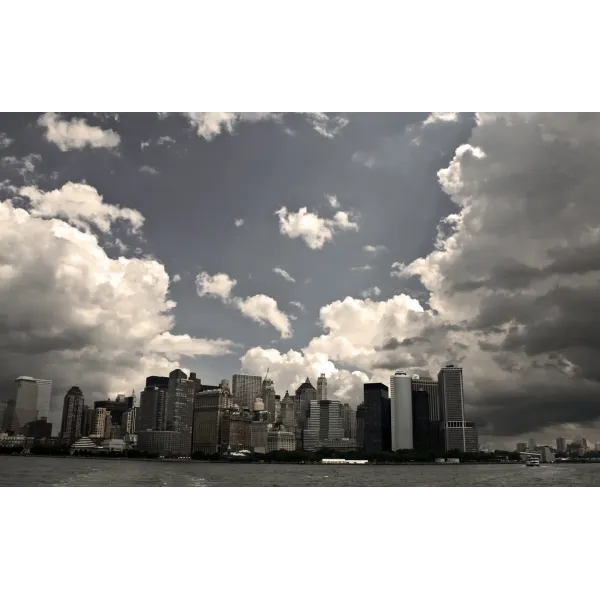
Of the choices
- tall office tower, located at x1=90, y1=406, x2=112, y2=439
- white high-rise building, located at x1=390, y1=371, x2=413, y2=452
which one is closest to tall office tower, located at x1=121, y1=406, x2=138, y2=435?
tall office tower, located at x1=90, y1=406, x2=112, y2=439

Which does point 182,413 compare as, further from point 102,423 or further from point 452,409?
point 452,409

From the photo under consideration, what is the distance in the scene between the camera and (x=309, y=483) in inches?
452

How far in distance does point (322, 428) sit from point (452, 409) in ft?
16.0

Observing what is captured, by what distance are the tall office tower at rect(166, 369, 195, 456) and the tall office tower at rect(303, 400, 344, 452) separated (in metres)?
3.90

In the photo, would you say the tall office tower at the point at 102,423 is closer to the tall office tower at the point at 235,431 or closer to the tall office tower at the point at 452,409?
→ the tall office tower at the point at 235,431

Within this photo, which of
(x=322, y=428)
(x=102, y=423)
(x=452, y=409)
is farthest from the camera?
(x=102, y=423)

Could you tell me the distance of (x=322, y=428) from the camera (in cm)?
1955

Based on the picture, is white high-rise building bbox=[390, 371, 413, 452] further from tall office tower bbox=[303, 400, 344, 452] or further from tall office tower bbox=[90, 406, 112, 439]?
tall office tower bbox=[90, 406, 112, 439]

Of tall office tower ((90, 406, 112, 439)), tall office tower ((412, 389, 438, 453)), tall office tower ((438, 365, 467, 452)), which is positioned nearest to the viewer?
tall office tower ((438, 365, 467, 452))

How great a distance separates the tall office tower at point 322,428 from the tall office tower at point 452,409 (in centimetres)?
323

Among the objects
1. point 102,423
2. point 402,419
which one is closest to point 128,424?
point 102,423

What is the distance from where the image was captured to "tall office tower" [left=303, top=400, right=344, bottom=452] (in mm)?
18766
